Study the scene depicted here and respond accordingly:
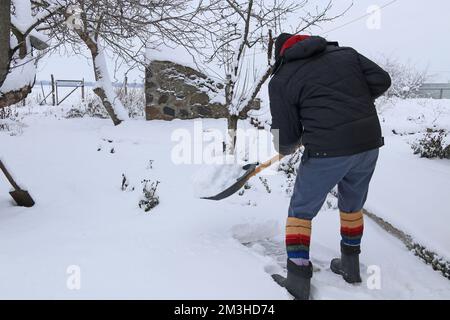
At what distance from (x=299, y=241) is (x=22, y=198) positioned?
2776 mm

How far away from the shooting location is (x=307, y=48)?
2.16 m

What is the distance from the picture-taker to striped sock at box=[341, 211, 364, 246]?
95.3 inches

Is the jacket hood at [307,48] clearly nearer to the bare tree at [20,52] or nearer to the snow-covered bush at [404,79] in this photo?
the bare tree at [20,52]

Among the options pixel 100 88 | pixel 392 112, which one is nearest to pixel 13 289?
pixel 100 88

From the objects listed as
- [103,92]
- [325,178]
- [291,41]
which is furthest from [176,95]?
[325,178]

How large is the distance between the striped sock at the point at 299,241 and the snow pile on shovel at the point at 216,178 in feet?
3.00

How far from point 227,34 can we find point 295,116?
3229 millimetres

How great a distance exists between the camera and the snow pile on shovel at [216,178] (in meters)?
3.09

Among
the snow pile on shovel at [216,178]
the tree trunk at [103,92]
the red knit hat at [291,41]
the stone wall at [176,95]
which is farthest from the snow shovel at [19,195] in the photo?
the stone wall at [176,95]

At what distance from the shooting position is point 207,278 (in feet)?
7.69

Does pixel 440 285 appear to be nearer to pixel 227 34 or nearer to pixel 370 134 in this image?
pixel 370 134

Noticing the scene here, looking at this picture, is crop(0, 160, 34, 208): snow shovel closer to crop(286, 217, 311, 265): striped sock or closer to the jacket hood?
crop(286, 217, 311, 265): striped sock

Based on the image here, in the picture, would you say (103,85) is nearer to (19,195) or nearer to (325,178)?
(19,195)
